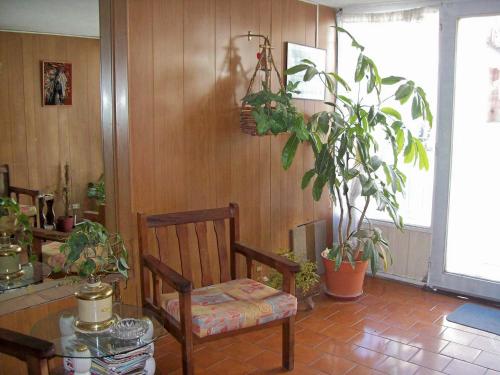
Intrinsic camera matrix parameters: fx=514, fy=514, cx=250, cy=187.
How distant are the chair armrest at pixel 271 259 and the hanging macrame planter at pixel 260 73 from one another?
2.35 ft

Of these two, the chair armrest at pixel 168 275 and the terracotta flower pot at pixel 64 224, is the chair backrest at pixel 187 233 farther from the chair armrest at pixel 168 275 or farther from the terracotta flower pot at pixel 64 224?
the terracotta flower pot at pixel 64 224

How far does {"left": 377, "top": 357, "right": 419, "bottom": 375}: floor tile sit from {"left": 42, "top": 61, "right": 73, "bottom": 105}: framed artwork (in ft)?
6.86

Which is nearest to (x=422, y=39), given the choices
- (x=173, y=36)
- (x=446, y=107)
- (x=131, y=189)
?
(x=446, y=107)

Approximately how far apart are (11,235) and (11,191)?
212 millimetres

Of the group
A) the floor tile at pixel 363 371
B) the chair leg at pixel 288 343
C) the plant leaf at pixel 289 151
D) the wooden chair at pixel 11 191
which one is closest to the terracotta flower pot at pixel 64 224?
the wooden chair at pixel 11 191

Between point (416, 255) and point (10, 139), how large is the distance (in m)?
2.88

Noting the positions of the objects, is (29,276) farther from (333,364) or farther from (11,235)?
(333,364)

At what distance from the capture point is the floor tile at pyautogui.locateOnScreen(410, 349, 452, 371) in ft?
8.80

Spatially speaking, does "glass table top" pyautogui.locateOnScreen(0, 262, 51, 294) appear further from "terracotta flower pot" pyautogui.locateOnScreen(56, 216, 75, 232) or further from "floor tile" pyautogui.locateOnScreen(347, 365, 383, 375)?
"floor tile" pyautogui.locateOnScreen(347, 365, 383, 375)

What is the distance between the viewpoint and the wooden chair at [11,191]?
7.62 ft

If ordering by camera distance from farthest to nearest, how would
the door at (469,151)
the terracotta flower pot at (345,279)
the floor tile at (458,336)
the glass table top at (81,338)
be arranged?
the terracotta flower pot at (345,279) < the door at (469,151) < the floor tile at (458,336) < the glass table top at (81,338)

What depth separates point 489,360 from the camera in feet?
9.04

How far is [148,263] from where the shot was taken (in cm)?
255

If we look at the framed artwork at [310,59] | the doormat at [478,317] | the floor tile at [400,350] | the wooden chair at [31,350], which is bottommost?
the floor tile at [400,350]
